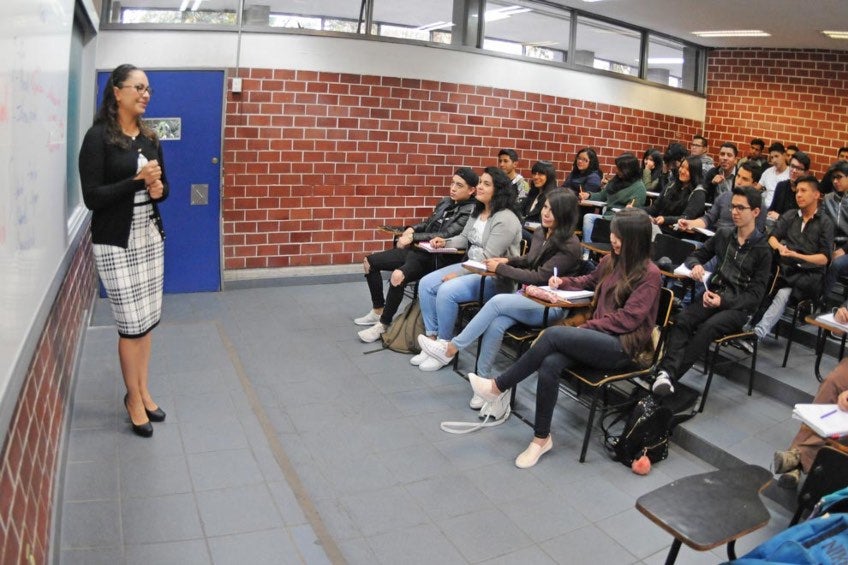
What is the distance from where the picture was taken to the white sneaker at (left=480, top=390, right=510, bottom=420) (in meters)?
3.82

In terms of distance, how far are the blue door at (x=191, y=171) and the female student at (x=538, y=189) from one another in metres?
2.80

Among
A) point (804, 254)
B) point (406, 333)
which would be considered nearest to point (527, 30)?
point (804, 254)

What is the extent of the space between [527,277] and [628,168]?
266 centimetres

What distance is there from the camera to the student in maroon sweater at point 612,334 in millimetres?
3428

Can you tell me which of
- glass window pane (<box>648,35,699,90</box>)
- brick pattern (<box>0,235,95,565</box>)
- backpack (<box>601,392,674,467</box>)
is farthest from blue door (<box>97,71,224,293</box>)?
glass window pane (<box>648,35,699,90</box>)

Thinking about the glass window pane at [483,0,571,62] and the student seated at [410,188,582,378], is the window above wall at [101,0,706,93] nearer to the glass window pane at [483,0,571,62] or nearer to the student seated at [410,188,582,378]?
the glass window pane at [483,0,571,62]

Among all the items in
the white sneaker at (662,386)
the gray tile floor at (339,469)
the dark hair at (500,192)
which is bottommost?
the gray tile floor at (339,469)

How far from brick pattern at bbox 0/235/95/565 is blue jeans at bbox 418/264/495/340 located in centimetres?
223

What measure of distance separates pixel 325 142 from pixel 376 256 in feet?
5.66

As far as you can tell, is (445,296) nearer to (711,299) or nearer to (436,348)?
(436,348)

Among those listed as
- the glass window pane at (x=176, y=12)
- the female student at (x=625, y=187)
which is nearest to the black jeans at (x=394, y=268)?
the female student at (x=625, y=187)

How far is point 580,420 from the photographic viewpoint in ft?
12.9

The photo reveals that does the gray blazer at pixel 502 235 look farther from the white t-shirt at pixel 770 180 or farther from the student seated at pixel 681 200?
the white t-shirt at pixel 770 180

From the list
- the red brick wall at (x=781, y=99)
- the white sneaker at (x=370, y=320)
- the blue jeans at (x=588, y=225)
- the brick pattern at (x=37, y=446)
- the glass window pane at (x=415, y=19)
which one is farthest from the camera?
the red brick wall at (x=781, y=99)
